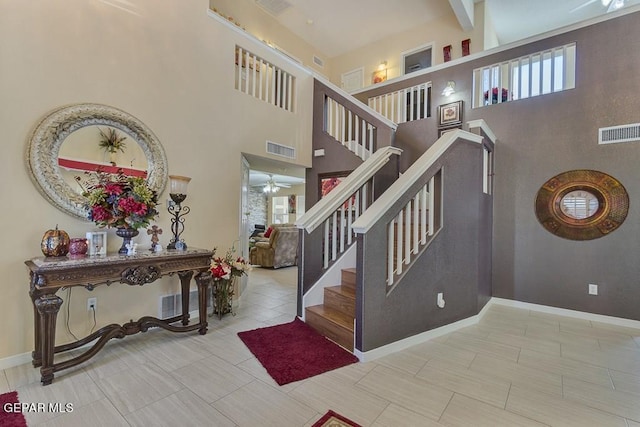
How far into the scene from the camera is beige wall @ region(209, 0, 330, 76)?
212 inches

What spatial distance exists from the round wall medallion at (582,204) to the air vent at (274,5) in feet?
18.9

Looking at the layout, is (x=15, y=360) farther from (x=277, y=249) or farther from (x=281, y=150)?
(x=277, y=249)

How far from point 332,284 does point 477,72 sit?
4155 millimetres

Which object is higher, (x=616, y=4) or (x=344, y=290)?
(x=616, y=4)

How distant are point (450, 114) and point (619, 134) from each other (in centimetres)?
209

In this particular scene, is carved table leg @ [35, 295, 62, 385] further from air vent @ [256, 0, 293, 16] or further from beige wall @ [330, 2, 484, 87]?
beige wall @ [330, 2, 484, 87]

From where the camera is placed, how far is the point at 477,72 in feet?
15.1

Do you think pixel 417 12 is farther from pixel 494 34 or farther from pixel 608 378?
pixel 608 378

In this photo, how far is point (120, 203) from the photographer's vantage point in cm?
241

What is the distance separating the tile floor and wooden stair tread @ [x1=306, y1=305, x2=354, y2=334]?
1.44 feet

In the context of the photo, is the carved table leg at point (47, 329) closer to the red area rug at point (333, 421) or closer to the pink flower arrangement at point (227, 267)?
the pink flower arrangement at point (227, 267)

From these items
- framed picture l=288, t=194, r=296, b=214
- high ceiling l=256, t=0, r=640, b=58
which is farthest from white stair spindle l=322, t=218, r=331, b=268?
framed picture l=288, t=194, r=296, b=214

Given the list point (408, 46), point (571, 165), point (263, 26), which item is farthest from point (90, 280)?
point (408, 46)

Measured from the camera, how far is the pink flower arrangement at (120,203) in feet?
7.88
